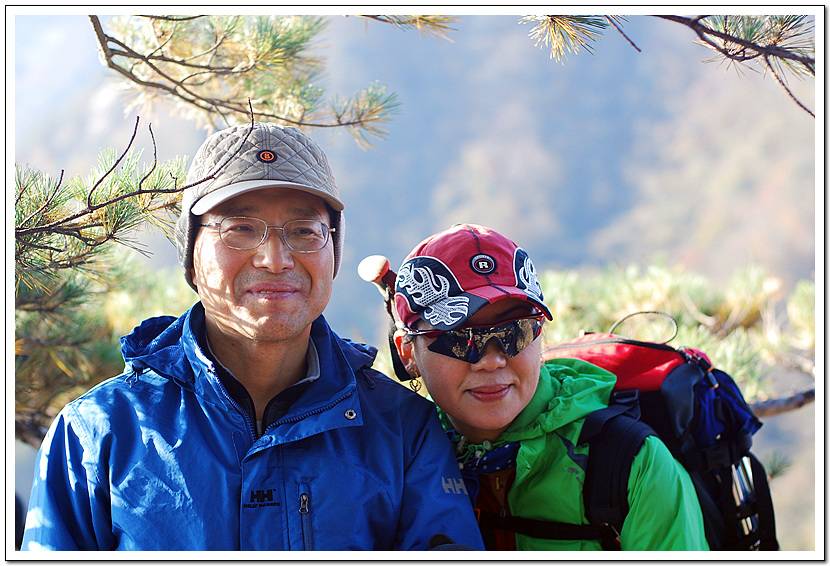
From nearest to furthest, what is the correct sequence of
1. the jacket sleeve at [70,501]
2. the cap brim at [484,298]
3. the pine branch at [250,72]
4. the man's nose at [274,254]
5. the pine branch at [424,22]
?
the jacket sleeve at [70,501], the man's nose at [274,254], the cap brim at [484,298], the pine branch at [424,22], the pine branch at [250,72]

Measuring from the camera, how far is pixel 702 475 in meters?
1.62

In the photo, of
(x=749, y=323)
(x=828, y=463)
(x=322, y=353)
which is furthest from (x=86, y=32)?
(x=749, y=323)

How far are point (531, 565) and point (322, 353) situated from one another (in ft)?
2.03

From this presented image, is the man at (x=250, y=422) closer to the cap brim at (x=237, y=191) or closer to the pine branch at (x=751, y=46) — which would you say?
the cap brim at (x=237, y=191)

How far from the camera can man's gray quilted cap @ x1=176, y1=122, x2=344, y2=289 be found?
1363mm

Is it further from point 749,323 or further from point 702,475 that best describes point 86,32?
point 749,323

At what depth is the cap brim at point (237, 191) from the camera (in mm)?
1335

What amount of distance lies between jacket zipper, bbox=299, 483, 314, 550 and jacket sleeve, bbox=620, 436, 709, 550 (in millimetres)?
628

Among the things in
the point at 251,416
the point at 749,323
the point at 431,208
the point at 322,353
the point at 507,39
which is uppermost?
the point at 507,39

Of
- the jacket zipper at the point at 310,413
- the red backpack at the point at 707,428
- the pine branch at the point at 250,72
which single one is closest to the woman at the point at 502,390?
the red backpack at the point at 707,428

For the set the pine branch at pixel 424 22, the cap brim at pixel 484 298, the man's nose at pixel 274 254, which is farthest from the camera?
the pine branch at pixel 424 22

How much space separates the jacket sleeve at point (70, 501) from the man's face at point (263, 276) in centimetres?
36

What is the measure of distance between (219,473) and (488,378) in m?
0.59

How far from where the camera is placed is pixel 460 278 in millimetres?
1516
